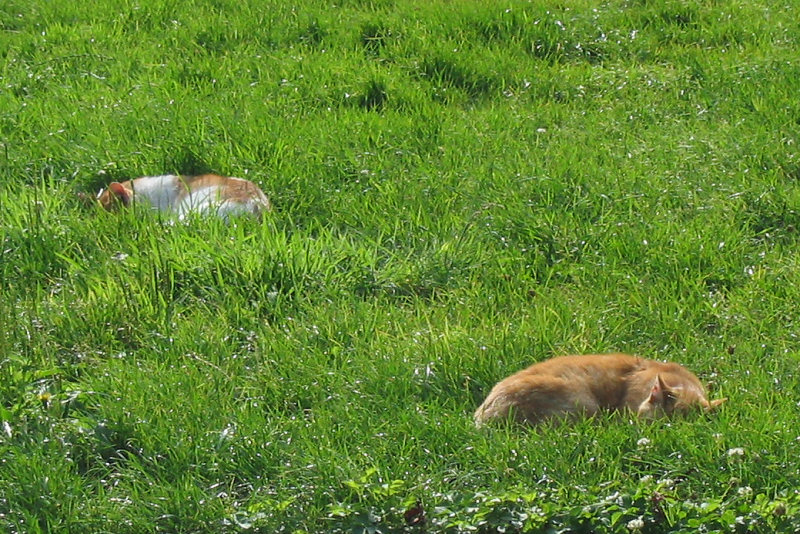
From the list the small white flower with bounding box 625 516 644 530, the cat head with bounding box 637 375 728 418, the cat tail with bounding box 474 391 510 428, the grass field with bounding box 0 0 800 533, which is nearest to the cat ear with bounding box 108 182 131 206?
the grass field with bounding box 0 0 800 533

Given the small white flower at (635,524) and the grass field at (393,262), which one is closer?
the small white flower at (635,524)

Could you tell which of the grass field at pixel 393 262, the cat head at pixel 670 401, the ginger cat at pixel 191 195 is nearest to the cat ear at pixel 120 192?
the ginger cat at pixel 191 195

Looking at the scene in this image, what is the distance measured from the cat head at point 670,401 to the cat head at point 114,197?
113 inches

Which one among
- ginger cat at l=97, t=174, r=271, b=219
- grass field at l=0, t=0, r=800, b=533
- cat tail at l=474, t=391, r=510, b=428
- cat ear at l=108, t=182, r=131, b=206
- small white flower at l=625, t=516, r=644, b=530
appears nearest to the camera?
small white flower at l=625, t=516, r=644, b=530

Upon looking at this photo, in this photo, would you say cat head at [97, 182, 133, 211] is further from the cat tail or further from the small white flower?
the small white flower

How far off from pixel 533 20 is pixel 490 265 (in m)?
3.14

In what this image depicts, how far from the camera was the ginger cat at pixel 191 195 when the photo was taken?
559 centimetres

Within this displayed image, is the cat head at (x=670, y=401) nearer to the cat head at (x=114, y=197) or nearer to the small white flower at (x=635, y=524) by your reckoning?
the small white flower at (x=635, y=524)

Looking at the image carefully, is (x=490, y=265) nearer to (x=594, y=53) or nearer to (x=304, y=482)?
(x=304, y=482)

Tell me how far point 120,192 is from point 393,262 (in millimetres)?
1558

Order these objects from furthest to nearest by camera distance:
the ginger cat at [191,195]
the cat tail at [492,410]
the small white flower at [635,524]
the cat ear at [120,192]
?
the cat ear at [120,192] → the ginger cat at [191,195] → the cat tail at [492,410] → the small white flower at [635,524]

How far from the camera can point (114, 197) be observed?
570 centimetres

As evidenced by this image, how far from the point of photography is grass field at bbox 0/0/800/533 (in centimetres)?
378

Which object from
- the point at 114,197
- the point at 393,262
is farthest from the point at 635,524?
the point at 114,197
